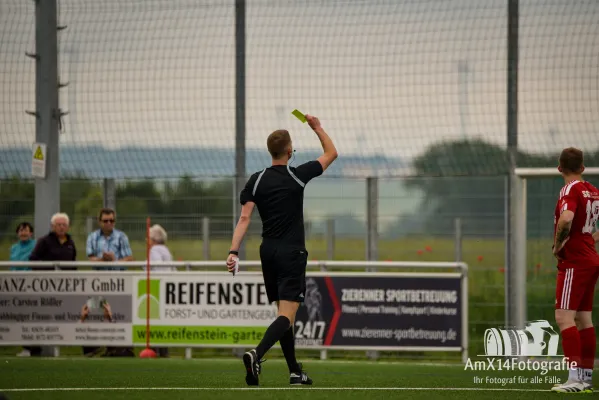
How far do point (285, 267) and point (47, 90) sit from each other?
25.7 ft

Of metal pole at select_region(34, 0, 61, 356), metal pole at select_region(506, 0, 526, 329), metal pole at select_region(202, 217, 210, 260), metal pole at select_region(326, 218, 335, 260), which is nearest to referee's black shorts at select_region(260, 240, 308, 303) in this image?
metal pole at select_region(506, 0, 526, 329)

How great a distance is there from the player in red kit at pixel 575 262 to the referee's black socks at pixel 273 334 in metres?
2.09

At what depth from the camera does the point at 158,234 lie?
16750 mm

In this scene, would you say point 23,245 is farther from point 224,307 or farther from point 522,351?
point 522,351

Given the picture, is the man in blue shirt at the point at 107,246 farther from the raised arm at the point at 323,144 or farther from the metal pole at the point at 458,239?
the raised arm at the point at 323,144

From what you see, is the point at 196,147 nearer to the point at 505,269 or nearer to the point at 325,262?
the point at 325,262

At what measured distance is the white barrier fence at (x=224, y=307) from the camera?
1524 centimetres

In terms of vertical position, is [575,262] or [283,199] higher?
[283,199]

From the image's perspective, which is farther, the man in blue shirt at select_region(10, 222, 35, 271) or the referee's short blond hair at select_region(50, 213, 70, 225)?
the man in blue shirt at select_region(10, 222, 35, 271)

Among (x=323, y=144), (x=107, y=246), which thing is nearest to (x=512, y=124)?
(x=107, y=246)

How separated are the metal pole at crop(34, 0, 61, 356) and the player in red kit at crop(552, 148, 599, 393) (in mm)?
8662

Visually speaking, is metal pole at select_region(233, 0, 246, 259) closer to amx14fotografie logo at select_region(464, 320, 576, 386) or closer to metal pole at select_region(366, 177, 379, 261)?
metal pole at select_region(366, 177, 379, 261)

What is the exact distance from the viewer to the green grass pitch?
9859 millimetres

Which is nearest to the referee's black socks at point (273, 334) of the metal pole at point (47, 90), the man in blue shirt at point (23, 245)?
the metal pole at point (47, 90)
